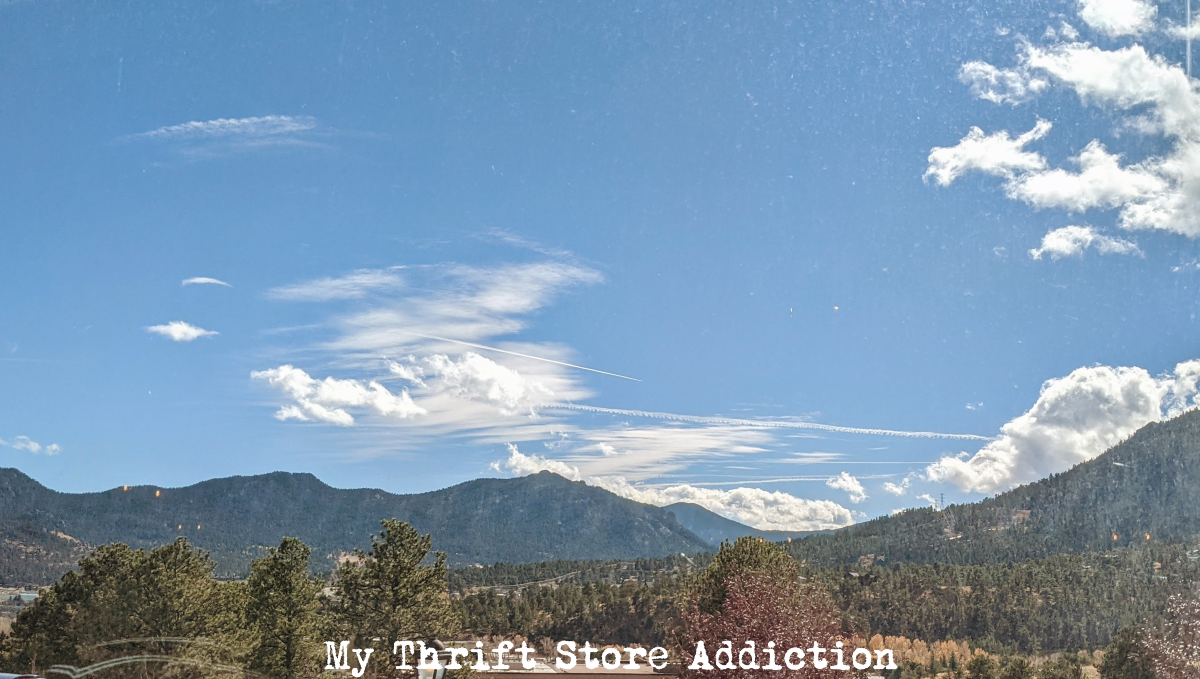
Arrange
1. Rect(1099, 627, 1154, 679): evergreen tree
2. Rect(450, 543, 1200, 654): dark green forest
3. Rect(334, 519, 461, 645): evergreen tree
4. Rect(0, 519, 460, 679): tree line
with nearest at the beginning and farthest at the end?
Rect(0, 519, 460, 679): tree line, Rect(334, 519, 461, 645): evergreen tree, Rect(1099, 627, 1154, 679): evergreen tree, Rect(450, 543, 1200, 654): dark green forest

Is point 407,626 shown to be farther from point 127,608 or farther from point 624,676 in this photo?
point 624,676

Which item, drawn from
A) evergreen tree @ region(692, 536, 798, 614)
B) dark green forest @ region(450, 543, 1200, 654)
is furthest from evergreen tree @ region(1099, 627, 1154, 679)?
evergreen tree @ region(692, 536, 798, 614)

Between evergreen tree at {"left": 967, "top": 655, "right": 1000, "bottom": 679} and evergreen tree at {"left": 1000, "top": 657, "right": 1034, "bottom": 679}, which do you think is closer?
evergreen tree at {"left": 967, "top": 655, "right": 1000, "bottom": 679}

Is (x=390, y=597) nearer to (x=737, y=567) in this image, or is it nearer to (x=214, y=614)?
(x=214, y=614)

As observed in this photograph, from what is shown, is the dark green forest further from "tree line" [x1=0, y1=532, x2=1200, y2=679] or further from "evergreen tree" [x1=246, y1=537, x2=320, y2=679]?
"evergreen tree" [x1=246, y1=537, x2=320, y2=679]

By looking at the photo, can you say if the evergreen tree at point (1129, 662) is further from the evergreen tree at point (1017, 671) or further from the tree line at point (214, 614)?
the tree line at point (214, 614)

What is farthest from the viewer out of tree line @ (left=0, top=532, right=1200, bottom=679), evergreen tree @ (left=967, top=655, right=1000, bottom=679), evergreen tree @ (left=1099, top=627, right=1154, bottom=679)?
evergreen tree @ (left=1099, top=627, right=1154, bottom=679)

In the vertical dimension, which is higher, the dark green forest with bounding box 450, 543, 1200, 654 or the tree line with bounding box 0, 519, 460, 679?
the tree line with bounding box 0, 519, 460, 679

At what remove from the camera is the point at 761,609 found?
30.7 metres

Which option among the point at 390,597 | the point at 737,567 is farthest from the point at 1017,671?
the point at 390,597

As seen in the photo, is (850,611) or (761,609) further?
(850,611)

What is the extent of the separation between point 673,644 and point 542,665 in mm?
23086

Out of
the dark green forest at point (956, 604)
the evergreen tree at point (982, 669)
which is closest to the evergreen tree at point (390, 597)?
the evergreen tree at point (982, 669)

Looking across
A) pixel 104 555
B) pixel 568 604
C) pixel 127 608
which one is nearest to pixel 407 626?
pixel 127 608
